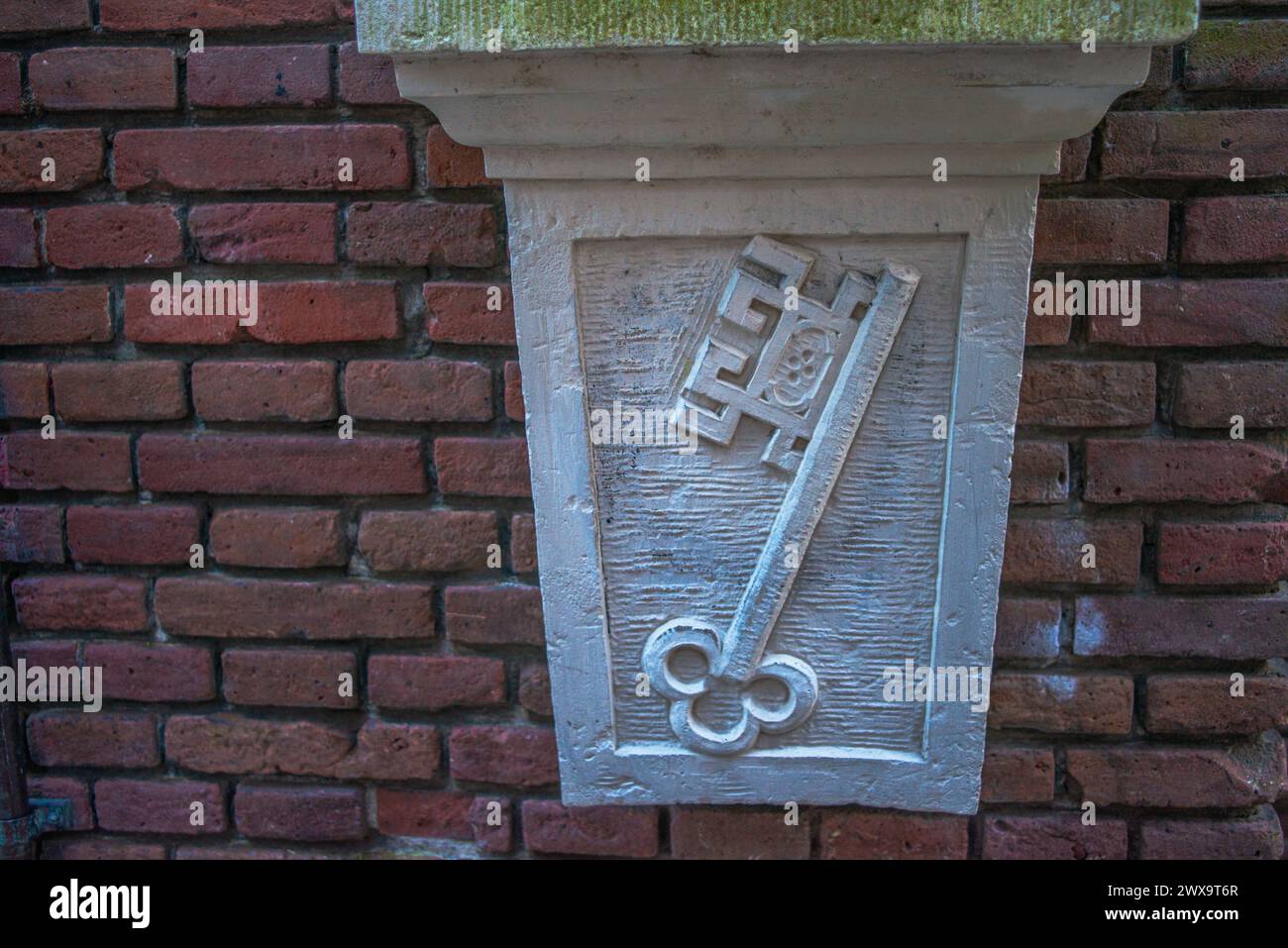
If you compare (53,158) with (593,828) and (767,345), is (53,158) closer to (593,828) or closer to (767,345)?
(767,345)

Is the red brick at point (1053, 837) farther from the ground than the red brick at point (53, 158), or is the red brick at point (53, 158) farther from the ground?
the red brick at point (53, 158)

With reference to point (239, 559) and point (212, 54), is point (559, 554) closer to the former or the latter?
point (239, 559)

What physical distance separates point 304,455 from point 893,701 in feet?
2.71

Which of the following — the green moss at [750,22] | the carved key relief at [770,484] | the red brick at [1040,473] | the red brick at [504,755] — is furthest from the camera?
the red brick at [504,755]

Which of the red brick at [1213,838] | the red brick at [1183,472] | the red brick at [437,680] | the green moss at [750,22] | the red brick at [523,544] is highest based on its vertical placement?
the green moss at [750,22]

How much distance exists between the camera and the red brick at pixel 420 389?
128cm

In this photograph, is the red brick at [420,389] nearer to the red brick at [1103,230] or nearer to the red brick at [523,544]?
the red brick at [523,544]

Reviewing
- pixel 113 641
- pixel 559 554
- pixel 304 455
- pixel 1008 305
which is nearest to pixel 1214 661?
pixel 1008 305

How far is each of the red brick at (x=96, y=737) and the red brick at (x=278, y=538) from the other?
283 millimetres

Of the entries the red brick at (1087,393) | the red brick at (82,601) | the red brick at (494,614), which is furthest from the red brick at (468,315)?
the red brick at (1087,393)

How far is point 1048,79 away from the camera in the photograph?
981mm

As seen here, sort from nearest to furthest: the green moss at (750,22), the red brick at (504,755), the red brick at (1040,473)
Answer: the green moss at (750,22)
the red brick at (1040,473)
the red brick at (504,755)

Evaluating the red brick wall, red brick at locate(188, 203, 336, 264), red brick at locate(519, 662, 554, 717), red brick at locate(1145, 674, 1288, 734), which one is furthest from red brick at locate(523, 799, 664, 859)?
red brick at locate(188, 203, 336, 264)

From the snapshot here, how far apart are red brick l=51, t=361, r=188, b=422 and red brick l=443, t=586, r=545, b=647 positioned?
445 millimetres
